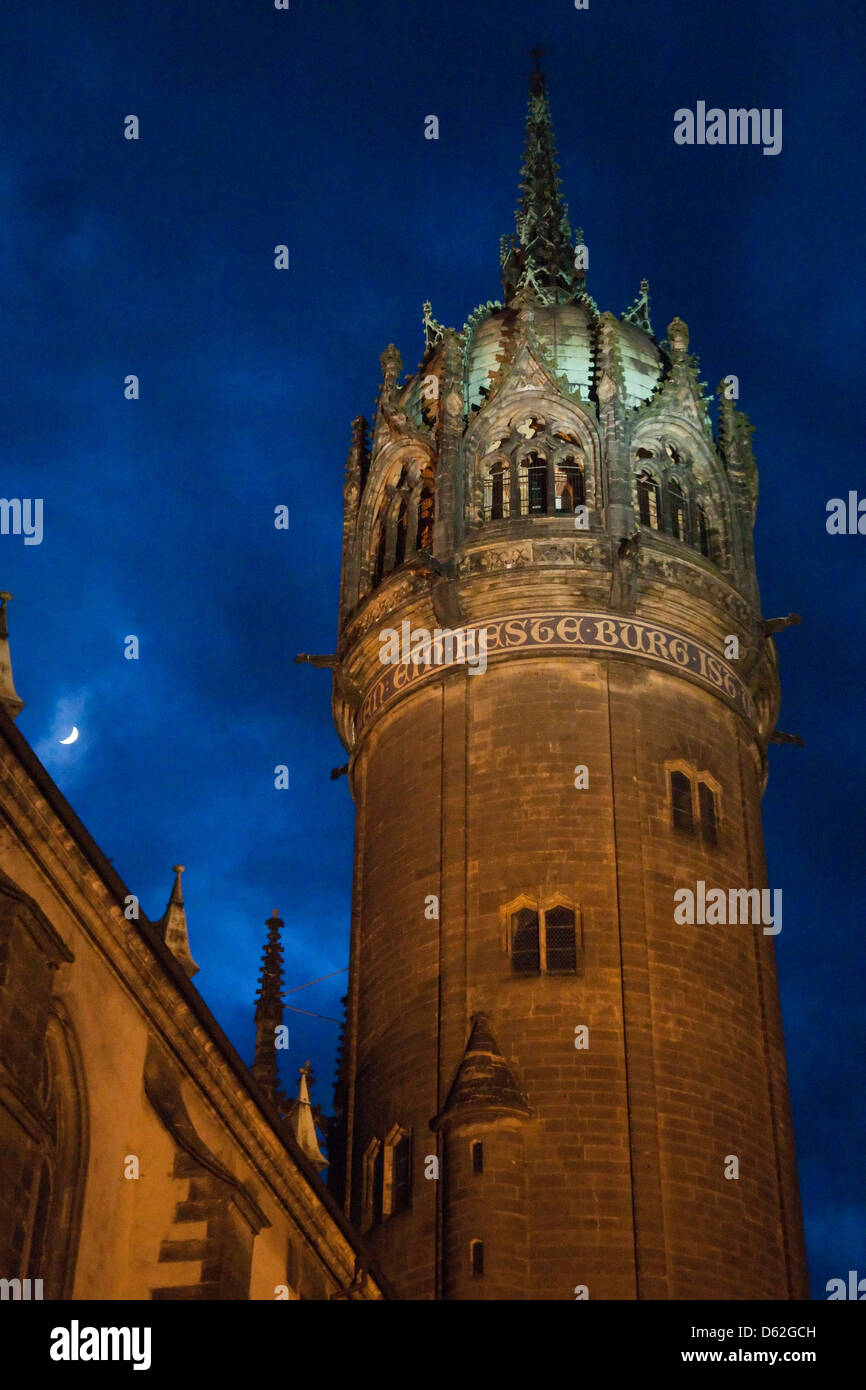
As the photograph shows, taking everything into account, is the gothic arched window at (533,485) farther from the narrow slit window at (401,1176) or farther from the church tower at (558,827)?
the narrow slit window at (401,1176)

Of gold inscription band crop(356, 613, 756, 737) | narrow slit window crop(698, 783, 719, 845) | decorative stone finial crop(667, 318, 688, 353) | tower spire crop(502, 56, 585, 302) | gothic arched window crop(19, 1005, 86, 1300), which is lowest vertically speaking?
gothic arched window crop(19, 1005, 86, 1300)

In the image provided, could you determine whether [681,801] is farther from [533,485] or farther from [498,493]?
[498,493]

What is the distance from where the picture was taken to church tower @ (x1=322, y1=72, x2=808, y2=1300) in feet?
123

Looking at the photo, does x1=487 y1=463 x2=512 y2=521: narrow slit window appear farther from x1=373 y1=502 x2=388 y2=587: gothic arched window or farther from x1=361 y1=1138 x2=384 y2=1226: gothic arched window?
x1=361 y1=1138 x2=384 y2=1226: gothic arched window

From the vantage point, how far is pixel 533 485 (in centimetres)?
4653

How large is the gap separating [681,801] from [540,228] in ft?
65.8

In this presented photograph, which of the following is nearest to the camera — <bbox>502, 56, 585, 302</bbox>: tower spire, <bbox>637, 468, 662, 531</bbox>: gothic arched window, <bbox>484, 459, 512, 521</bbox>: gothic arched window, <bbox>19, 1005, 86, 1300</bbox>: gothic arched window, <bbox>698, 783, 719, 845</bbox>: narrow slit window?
<bbox>19, 1005, 86, 1300</bbox>: gothic arched window

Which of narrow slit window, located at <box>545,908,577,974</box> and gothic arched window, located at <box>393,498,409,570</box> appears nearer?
narrow slit window, located at <box>545,908,577,974</box>

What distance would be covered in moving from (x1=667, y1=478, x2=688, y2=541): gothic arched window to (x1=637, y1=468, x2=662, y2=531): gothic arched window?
0.34 m

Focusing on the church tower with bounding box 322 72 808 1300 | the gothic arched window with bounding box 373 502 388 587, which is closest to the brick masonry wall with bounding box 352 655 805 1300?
the church tower with bounding box 322 72 808 1300

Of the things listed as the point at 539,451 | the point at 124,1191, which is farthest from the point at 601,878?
the point at 124,1191
